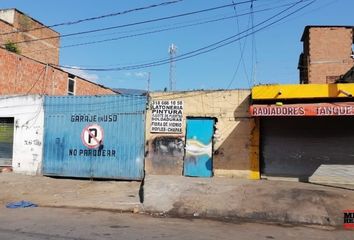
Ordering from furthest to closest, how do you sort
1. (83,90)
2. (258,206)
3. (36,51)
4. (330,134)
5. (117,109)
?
(36,51) < (83,90) < (117,109) < (330,134) < (258,206)

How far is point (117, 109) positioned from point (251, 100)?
215 inches

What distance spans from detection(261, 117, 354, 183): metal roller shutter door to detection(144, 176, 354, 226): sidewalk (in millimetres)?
870

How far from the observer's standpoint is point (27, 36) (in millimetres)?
37000

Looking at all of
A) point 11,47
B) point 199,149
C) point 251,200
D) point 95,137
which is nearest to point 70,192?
point 95,137

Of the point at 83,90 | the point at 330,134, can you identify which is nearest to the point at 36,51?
the point at 83,90

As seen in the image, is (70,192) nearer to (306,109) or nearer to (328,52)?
(306,109)

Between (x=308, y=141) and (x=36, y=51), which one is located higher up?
(x=36, y=51)

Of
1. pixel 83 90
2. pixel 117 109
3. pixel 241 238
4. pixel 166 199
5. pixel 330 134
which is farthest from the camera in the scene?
pixel 83 90

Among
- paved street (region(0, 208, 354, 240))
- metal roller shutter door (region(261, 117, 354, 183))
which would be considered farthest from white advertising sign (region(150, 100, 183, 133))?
paved street (region(0, 208, 354, 240))

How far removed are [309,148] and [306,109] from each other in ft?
7.01

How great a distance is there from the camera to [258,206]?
42.0 ft

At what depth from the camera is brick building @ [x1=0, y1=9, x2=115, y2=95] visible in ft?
87.4

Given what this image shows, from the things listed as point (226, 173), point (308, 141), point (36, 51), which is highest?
point (36, 51)

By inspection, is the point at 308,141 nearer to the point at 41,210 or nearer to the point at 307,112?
the point at 307,112
